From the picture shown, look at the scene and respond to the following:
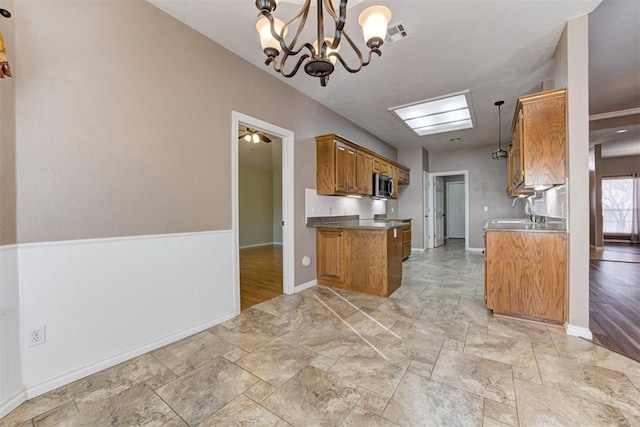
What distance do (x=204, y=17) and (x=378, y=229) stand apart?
2791 millimetres

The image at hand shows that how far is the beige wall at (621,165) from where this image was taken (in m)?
7.97

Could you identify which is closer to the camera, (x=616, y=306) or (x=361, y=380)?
(x=361, y=380)

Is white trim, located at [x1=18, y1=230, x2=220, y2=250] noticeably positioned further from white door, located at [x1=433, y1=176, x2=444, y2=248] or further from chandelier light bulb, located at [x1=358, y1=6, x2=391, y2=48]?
white door, located at [x1=433, y1=176, x2=444, y2=248]

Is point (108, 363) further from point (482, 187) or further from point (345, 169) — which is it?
point (482, 187)

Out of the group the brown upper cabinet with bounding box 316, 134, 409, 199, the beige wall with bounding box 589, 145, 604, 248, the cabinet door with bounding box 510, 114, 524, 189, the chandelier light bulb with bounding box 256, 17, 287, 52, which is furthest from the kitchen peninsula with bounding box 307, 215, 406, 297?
the beige wall with bounding box 589, 145, 604, 248

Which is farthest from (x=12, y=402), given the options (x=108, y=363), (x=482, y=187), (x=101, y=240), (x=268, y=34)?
(x=482, y=187)

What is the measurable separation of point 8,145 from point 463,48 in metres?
3.67

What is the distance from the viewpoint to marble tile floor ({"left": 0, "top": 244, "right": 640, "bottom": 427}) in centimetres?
140

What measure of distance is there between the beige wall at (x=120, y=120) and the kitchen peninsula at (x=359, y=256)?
1.59 meters

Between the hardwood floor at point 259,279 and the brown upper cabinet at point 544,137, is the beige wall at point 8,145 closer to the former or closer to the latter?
the hardwood floor at point 259,279

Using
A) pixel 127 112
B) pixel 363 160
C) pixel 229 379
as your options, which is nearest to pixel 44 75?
pixel 127 112

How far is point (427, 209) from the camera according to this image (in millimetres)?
7199

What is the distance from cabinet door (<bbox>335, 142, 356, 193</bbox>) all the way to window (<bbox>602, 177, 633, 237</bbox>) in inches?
373

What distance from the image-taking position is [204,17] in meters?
2.28
